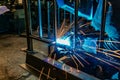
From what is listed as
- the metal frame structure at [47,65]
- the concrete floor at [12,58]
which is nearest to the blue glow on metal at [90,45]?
the metal frame structure at [47,65]

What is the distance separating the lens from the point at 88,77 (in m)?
1.76

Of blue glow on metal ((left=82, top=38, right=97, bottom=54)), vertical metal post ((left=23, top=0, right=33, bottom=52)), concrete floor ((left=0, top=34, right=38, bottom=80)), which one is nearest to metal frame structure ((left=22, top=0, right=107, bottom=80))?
vertical metal post ((left=23, top=0, right=33, bottom=52))

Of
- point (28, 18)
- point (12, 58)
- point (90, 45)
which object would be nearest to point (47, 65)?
point (90, 45)

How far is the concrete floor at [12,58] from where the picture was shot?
8.04 feet

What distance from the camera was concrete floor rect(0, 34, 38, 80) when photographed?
2.45m

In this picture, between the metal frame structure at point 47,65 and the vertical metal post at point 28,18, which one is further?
the vertical metal post at point 28,18

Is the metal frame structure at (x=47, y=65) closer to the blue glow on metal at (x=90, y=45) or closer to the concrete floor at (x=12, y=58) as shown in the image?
the concrete floor at (x=12, y=58)

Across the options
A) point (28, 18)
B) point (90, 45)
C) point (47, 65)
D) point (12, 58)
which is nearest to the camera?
point (90, 45)

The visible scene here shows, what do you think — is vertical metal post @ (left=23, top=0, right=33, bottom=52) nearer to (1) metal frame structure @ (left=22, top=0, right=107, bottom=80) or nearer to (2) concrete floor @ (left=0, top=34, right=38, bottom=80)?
(1) metal frame structure @ (left=22, top=0, right=107, bottom=80)

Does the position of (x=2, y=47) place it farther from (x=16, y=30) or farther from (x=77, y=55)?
(x=77, y=55)

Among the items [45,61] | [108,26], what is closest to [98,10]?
[108,26]

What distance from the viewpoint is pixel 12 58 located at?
123 inches

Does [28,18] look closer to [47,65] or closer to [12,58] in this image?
[47,65]

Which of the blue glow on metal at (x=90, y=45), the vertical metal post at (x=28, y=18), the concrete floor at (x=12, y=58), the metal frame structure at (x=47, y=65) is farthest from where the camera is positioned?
the concrete floor at (x=12, y=58)
